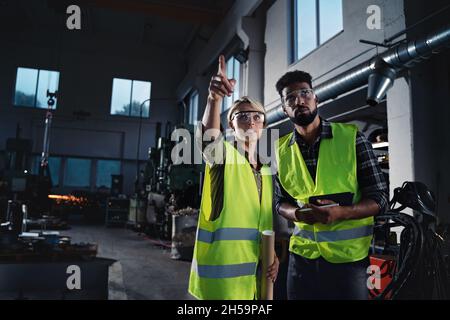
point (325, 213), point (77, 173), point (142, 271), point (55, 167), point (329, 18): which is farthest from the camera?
point (77, 173)

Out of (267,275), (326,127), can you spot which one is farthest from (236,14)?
(267,275)

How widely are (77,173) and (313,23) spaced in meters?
10.8

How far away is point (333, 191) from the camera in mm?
1377

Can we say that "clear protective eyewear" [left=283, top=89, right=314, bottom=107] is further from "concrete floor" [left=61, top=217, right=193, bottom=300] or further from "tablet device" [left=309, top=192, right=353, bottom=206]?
"concrete floor" [left=61, top=217, right=193, bottom=300]

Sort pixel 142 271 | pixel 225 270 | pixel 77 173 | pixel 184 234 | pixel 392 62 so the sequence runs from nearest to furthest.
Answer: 1. pixel 225 270
2. pixel 392 62
3. pixel 142 271
4. pixel 184 234
5. pixel 77 173

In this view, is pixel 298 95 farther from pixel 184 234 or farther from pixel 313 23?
pixel 313 23

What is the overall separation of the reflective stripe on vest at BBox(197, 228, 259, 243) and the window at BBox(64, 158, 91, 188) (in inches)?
509

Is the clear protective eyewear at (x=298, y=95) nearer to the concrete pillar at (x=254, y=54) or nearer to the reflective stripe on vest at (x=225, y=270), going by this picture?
the reflective stripe on vest at (x=225, y=270)

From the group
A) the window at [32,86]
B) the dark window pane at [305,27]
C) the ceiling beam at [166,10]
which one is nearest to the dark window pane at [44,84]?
the window at [32,86]

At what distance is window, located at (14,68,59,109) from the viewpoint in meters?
12.6

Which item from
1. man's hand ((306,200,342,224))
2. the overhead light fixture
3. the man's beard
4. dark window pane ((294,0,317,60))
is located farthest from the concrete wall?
man's hand ((306,200,342,224))

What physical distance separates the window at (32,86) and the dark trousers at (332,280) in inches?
526

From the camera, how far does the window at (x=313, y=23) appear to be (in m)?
5.37

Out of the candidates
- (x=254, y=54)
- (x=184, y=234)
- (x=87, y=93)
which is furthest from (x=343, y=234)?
(x=87, y=93)
